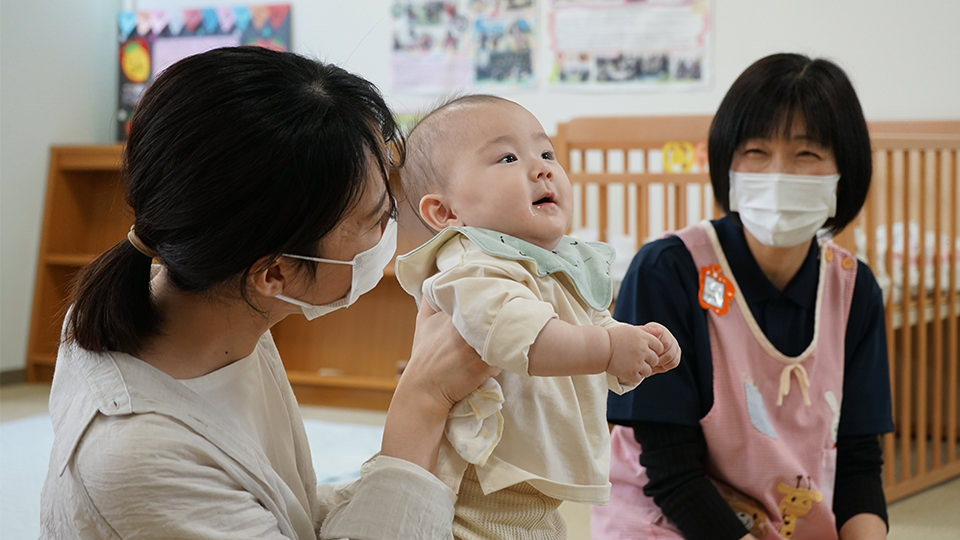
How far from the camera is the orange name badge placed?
1498mm

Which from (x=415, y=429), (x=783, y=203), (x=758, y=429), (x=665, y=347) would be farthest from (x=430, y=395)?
(x=783, y=203)

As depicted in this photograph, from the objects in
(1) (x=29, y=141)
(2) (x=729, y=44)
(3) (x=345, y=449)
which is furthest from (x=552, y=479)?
(1) (x=29, y=141)

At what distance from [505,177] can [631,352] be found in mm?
278

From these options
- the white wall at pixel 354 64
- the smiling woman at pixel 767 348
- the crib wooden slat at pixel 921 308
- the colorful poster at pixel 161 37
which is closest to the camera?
the smiling woman at pixel 767 348

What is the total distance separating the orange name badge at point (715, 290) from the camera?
1.50 meters

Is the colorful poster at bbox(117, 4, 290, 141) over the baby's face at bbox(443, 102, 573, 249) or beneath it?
over

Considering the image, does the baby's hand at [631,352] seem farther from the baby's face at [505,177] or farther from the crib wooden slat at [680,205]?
the crib wooden slat at [680,205]

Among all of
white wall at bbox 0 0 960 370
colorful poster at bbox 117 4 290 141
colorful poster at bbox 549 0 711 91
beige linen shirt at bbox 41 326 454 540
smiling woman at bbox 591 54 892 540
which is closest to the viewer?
beige linen shirt at bbox 41 326 454 540

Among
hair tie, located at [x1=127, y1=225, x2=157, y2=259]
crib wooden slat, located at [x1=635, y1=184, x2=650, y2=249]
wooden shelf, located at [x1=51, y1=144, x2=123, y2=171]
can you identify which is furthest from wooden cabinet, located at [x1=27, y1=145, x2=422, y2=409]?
hair tie, located at [x1=127, y1=225, x2=157, y2=259]

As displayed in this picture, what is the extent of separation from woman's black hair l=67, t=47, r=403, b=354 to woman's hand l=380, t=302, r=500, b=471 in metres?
0.20

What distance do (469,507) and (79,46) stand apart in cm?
435

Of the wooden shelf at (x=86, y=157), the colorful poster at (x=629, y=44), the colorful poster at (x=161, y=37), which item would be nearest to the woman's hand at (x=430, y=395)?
the colorful poster at (x=629, y=44)

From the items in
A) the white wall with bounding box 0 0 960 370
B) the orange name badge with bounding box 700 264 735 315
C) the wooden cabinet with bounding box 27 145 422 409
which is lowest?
the wooden cabinet with bounding box 27 145 422 409

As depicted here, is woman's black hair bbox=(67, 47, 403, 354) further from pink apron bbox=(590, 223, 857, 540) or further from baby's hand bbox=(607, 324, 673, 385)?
pink apron bbox=(590, 223, 857, 540)
